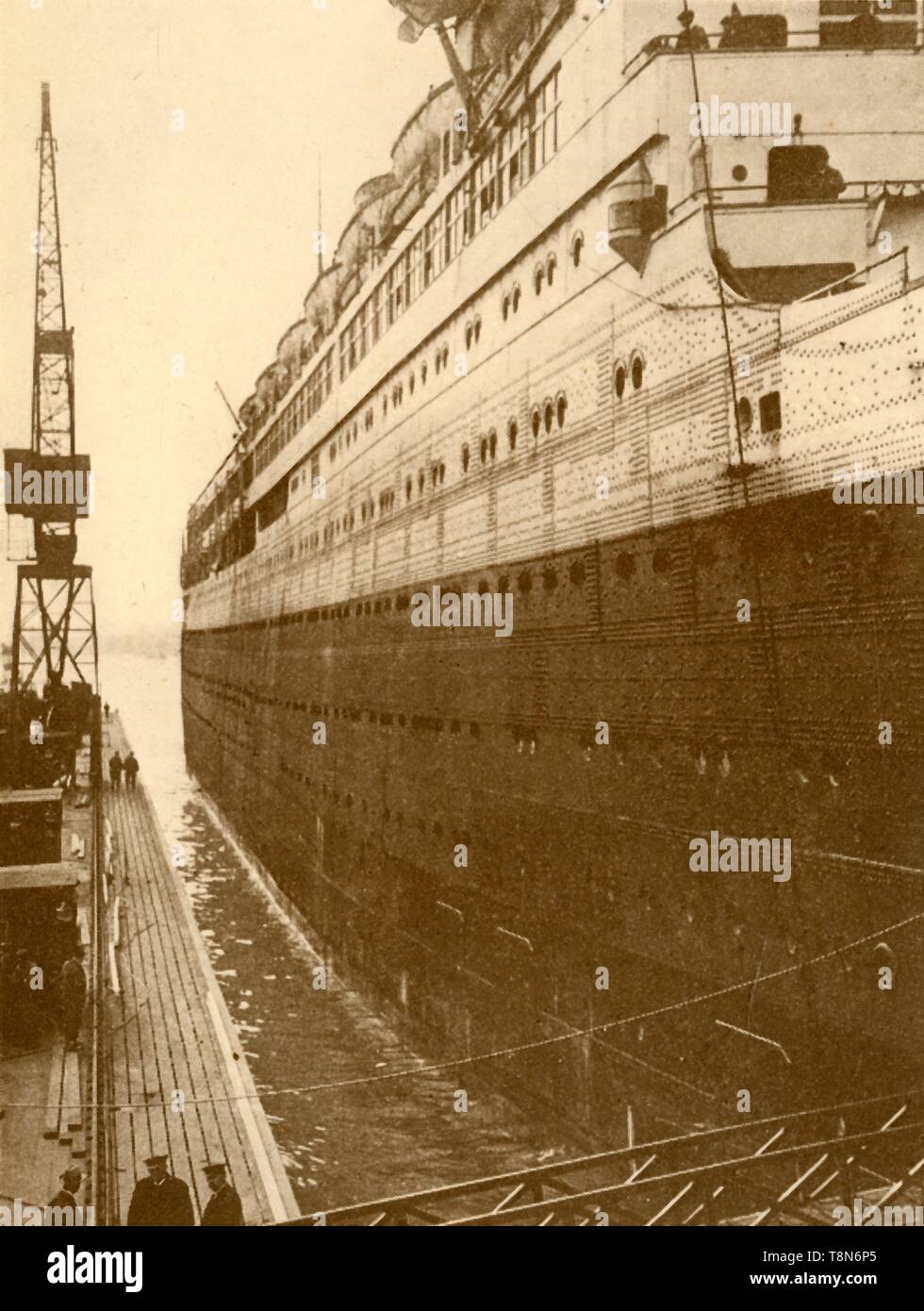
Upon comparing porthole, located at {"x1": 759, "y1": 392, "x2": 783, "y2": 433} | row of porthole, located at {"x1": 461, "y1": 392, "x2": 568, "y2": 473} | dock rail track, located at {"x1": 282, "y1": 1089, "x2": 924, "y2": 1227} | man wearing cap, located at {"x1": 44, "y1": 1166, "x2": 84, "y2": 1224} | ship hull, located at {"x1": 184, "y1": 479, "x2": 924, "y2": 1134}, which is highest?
row of porthole, located at {"x1": 461, "y1": 392, "x2": 568, "y2": 473}

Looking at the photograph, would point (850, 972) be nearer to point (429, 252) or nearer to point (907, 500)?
point (907, 500)

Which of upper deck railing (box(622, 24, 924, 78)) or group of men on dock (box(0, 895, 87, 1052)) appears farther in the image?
group of men on dock (box(0, 895, 87, 1052))

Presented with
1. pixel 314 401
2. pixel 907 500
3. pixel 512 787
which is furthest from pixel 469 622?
pixel 314 401

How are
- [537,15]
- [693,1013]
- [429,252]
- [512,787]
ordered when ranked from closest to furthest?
[693,1013]
[512,787]
[537,15]
[429,252]

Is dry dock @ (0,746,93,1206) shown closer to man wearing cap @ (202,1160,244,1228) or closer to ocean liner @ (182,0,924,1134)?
man wearing cap @ (202,1160,244,1228)

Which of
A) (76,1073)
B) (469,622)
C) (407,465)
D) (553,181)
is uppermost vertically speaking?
(553,181)

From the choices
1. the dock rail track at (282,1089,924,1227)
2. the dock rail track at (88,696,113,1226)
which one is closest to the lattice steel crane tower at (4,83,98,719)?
the dock rail track at (88,696,113,1226)

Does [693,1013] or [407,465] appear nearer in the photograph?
[693,1013]
